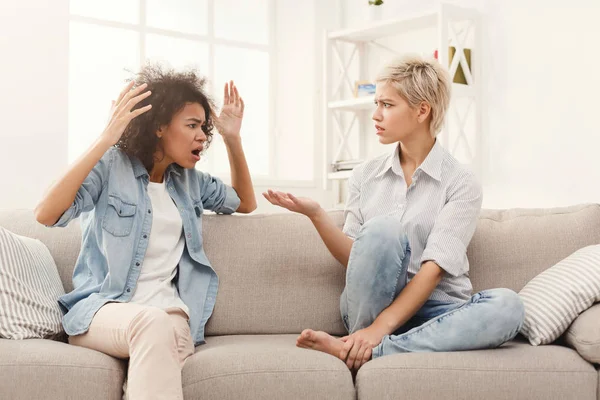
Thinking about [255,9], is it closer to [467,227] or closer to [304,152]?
[304,152]

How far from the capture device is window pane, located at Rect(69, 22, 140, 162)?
4047mm

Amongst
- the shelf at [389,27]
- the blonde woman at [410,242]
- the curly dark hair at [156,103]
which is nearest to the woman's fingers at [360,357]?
the blonde woman at [410,242]

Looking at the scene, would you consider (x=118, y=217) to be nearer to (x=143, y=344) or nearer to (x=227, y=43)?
(x=143, y=344)

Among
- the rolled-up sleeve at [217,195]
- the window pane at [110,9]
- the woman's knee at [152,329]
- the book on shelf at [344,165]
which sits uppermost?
the window pane at [110,9]

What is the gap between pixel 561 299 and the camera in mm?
2098

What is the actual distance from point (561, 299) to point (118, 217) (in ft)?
3.91

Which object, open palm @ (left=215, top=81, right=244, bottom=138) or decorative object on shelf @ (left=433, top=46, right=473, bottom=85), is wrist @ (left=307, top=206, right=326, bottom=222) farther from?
decorative object on shelf @ (left=433, top=46, right=473, bottom=85)

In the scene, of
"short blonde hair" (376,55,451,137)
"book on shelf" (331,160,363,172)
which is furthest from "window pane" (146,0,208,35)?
"short blonde hair" (376,55,451,137)

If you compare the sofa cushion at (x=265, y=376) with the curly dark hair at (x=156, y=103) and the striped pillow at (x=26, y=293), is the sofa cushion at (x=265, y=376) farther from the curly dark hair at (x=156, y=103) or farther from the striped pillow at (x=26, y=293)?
the curly dark hair at (x=156, y=103)

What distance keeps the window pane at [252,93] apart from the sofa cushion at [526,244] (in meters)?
2.35

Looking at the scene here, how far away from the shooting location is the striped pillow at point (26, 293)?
1.96 metres

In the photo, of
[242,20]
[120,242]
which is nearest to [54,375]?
[120,242]

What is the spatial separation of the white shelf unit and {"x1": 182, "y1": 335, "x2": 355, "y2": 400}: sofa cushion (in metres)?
2.17

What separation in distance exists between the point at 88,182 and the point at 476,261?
1.13 metres
